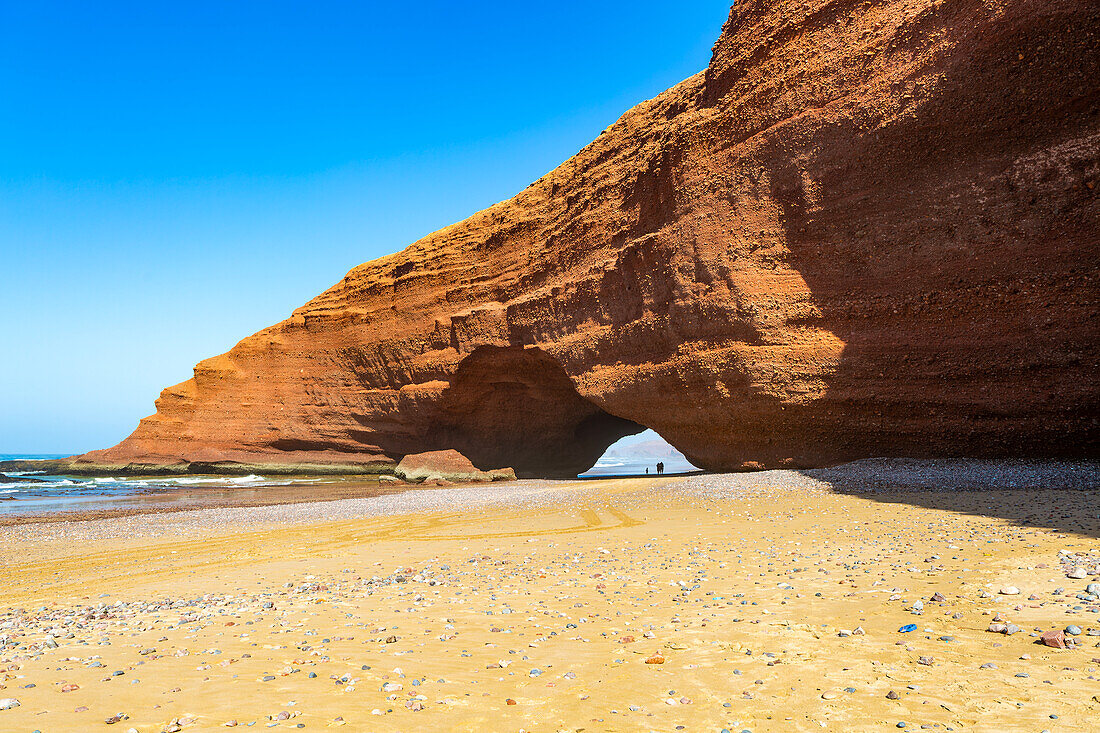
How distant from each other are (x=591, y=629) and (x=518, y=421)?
3009 cm

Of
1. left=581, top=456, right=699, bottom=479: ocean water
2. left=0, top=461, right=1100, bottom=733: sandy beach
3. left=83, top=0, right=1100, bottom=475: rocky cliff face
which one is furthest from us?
left=581, top=456, right=699, bottom=479: ocean water

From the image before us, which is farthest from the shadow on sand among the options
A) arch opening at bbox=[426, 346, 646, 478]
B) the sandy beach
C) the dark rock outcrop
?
arch opening at bbox=[426, 346, 646, 478]

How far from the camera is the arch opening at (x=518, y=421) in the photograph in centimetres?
3200

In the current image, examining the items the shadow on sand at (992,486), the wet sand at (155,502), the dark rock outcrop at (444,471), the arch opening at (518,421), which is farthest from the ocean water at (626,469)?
the wet sand at (155,502)

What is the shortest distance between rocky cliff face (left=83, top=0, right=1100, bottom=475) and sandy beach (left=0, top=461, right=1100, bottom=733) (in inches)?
272

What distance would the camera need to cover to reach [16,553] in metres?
10.3

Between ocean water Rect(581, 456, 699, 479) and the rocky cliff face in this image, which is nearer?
the rocky cliff face

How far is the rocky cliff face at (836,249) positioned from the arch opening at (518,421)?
1.24ft

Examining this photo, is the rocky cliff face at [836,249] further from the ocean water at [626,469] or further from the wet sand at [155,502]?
the wet sand at [155,502]

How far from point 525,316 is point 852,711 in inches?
1071

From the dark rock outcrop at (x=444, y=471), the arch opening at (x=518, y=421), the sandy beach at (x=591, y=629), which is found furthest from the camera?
the arch opening at (x=518, y=421)

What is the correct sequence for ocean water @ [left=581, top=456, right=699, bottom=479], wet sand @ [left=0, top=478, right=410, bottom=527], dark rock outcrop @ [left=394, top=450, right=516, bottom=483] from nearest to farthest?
wet sand @ [left=0, top=478, right=410, bottom=527]
dark rock outcrop @ [left=394, top=450, right=516, bottom=483]
ocean water @ [left=581, top=456, right=699, bottom=479]

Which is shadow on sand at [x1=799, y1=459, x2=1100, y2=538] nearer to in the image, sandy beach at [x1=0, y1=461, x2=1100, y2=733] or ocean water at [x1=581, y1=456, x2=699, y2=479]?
sandy beach at [x1=0, y1=461, x2=1100, y2=733]

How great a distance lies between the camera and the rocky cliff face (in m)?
14.4
